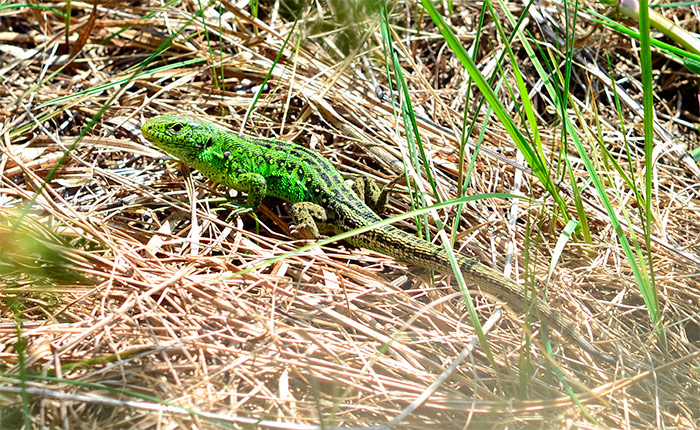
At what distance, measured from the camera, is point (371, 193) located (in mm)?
3639

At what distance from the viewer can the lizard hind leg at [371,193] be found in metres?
3.63

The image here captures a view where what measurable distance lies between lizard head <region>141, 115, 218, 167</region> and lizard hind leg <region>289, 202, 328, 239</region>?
660 mm

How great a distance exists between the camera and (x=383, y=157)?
12.5 ft

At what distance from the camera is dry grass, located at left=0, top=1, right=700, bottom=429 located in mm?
2191

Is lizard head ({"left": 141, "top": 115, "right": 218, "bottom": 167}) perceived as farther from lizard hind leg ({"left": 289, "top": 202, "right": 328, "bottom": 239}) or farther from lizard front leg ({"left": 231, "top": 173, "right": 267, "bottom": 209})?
lizard hind leg ({"left": 289, "top": 202, "right": 328, "bottom": 239})

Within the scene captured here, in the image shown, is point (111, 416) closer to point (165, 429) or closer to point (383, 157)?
point (165, 429)

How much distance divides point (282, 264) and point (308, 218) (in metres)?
0.47

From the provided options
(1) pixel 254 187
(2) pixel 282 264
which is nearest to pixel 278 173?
(1) pixel 254 187

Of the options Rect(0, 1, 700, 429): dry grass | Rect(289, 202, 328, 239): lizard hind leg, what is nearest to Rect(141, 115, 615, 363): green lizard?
Rect(289, 202, 328, 239): lizard hind leg

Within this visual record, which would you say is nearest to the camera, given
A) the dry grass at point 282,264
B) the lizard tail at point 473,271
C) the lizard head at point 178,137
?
the dry grass at point 282,264

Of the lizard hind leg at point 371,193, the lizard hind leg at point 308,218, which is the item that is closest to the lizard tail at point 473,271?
the lizard hind leg at point 308,218

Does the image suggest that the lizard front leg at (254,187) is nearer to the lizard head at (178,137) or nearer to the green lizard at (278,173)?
the green lizard at (278,173)

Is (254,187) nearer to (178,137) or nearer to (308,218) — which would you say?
(308,218)

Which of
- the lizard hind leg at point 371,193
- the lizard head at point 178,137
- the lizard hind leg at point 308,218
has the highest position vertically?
the lizard head at point 178,137
